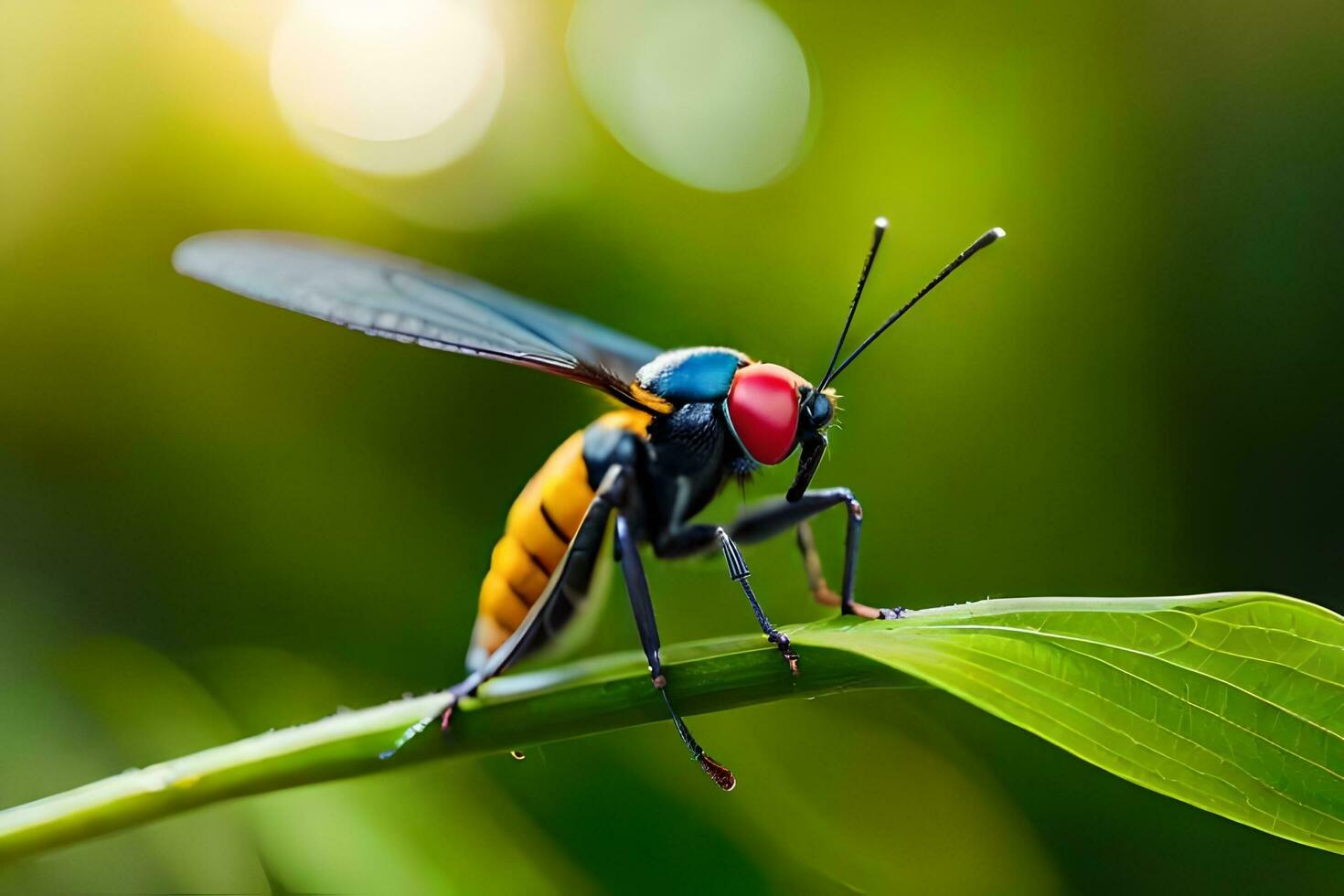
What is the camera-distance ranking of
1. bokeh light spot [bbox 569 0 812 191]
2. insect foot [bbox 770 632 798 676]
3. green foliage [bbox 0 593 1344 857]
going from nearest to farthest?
1. green foliage [bbox 0 593 1344 857]
2. insect foot [bbox 770 632 798 676]
3. bokeh light spot [bbox 569 0 812 191]

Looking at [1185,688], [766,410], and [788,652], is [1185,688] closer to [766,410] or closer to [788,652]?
[788,652]

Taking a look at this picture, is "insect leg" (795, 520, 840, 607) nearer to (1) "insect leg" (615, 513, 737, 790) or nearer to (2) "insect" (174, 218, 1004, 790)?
(2) "insect" (174, 218, 1004, 790)

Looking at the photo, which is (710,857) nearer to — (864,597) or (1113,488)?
(864,597)

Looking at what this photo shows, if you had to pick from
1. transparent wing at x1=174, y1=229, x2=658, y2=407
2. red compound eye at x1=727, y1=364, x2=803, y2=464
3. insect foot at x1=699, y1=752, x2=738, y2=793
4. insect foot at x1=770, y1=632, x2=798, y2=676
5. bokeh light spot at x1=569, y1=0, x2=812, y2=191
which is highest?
bokeh light spot at x1=569, y1=0, x2=812, y2=191

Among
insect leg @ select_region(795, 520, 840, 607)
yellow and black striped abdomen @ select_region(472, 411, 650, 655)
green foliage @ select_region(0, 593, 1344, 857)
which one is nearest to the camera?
green foliage @ select_region(0, 593, 1344, 857)

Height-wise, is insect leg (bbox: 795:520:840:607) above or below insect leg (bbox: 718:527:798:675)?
below

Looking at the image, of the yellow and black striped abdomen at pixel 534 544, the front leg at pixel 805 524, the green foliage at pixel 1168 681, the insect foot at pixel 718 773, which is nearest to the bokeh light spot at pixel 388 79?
the yellow and black striped abdomen at pixel 534 544

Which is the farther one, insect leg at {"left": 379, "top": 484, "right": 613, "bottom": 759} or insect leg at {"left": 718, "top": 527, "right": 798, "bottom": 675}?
insect leg at {"left": 379, "top": 484, "right": 613, "bottom": 759}

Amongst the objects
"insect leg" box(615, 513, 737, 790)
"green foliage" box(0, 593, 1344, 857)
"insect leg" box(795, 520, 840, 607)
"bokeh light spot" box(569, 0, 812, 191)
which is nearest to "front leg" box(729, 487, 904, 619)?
"insect leg" box(795, 520, 840, 607)
